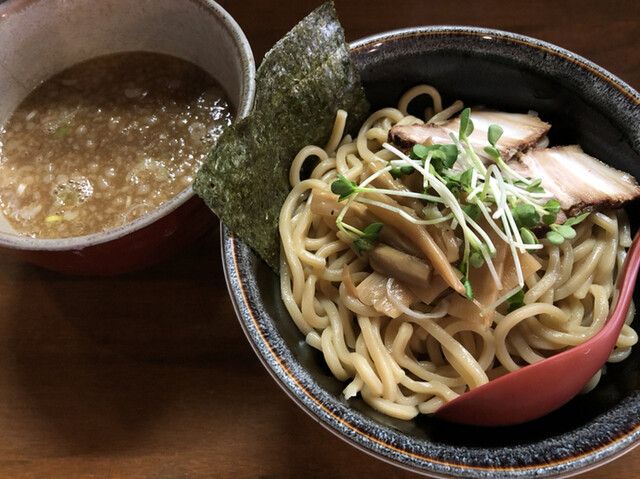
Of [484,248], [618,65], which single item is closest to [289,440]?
[484,248]

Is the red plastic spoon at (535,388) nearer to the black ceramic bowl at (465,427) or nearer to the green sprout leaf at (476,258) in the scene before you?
the black ceramic bowl at (465,427)

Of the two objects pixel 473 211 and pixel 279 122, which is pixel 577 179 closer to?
pixel 473 211

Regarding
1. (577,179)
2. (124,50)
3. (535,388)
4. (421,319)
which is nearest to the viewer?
(535,388)

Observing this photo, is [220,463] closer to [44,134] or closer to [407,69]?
[44,134]

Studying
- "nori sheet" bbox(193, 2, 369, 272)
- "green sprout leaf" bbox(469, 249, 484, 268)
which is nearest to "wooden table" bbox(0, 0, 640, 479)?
"nori sheet" bbox(193, 2, 369, 272)

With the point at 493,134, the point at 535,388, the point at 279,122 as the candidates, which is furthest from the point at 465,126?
the point at 535,388

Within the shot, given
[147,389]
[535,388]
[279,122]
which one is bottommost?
[147,389]
